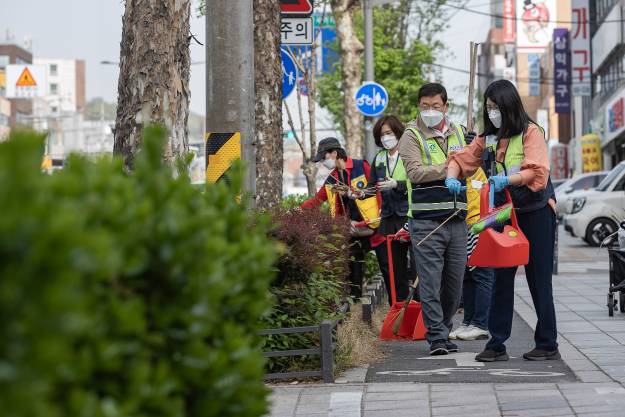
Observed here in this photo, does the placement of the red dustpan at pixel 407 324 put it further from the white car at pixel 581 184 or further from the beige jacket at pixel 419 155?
the white car at pixel 581 184

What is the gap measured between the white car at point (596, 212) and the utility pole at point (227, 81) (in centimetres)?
→ 2045

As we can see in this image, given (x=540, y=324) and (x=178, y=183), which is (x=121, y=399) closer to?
(x=178, y=183)

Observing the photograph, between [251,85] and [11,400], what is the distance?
6571 millimetres

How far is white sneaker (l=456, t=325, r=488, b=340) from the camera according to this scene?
998 cm

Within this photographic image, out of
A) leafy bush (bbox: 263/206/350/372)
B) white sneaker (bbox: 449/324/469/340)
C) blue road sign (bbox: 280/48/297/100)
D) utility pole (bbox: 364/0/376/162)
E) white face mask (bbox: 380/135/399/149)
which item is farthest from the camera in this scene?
utility pole (bbox: 364/0/376/162)

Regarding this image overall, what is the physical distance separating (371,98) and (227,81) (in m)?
15.9

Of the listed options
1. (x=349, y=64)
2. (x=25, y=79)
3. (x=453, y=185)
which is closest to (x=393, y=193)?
(x=453, y=185)

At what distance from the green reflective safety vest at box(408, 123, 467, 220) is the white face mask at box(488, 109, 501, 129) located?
0.66 m

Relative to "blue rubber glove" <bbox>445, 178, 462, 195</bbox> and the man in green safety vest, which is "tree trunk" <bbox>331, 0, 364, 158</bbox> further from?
"blue rubber glove" <bbox>445, 178, 462, 195</bbox>

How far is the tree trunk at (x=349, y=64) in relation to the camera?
29.2 meters

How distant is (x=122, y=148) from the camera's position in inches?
303

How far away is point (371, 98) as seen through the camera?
24109 mm

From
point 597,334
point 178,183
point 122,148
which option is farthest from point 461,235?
point 178,183

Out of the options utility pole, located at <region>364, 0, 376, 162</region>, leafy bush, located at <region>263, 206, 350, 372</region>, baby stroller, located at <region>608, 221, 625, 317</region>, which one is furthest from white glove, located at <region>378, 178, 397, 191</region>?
utility pole, located at <region>364, 0, 376, 162</region>
